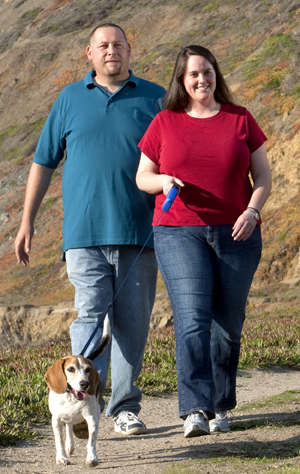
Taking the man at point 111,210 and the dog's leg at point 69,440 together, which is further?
the man at point 111,210

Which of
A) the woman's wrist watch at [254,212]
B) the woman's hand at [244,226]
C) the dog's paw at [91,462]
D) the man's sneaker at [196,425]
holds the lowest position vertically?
the dog's paw at [91,462]

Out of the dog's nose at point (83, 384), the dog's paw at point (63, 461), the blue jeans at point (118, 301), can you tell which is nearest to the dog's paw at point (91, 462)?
the dog's paw at point (63, 461)

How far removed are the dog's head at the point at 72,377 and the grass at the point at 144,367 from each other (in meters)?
1.19

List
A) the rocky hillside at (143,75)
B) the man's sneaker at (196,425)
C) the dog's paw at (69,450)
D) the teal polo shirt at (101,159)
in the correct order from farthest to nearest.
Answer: the rocky hillside at (143,75)
the teal polo shirt at (101,159)
the man's sneaker at (196,425)
the dog's paw at (69,450)

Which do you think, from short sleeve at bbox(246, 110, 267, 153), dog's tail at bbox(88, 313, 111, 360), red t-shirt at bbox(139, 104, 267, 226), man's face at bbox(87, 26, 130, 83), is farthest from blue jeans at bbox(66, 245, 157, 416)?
man's face at bbox(87, 26, 130, 83)

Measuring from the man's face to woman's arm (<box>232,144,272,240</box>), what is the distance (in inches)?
47.3

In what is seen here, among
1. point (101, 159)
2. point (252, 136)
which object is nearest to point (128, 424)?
point (101, 159)

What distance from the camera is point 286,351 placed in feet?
25.6

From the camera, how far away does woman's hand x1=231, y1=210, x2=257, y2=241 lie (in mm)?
4094

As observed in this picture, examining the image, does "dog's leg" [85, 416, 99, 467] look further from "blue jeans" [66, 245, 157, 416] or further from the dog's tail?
"blue jeans" [66, 245, 157, 416]

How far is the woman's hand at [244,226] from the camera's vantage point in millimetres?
4094

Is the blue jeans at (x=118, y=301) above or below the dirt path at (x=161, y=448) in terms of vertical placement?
above

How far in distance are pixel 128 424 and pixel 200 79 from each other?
7.91 feet

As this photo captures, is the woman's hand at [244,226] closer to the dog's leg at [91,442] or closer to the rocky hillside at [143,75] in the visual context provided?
the dog's leg at [91,442]
